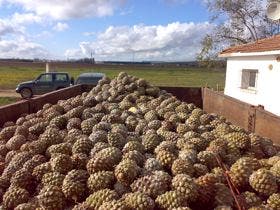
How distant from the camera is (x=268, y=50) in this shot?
12727 millimetres

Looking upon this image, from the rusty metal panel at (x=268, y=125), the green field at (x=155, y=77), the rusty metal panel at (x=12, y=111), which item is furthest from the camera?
the green field at (x=155, y=77)

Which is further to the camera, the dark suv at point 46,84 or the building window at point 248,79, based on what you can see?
the dark suv at point 46,84

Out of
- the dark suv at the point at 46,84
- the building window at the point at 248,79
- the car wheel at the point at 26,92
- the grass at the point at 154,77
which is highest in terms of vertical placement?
the building window at the point at 248,79

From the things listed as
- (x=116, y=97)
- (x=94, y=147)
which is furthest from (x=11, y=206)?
(x=116, y=97)

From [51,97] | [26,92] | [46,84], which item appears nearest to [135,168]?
[51,97]

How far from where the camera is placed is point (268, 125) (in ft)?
16.1

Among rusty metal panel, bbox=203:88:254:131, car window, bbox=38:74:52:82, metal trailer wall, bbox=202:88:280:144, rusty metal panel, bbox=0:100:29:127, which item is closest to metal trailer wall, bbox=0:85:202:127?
rusty metal panel, bbox=0:100:29:127

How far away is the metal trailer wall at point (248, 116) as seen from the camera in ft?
Result: 15.6

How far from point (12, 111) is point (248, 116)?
3324mm

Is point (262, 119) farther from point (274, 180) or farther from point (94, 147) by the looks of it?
point (94, 147)

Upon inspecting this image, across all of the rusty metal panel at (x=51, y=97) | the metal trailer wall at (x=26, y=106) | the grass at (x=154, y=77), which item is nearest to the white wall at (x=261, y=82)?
the rusty metal panel at (x=51, y=97)

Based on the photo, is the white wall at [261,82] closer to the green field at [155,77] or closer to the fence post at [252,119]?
the fence post at [252,119]

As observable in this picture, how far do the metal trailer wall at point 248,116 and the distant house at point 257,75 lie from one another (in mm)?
5378

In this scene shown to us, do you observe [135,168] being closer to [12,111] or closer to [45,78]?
[12,111]
